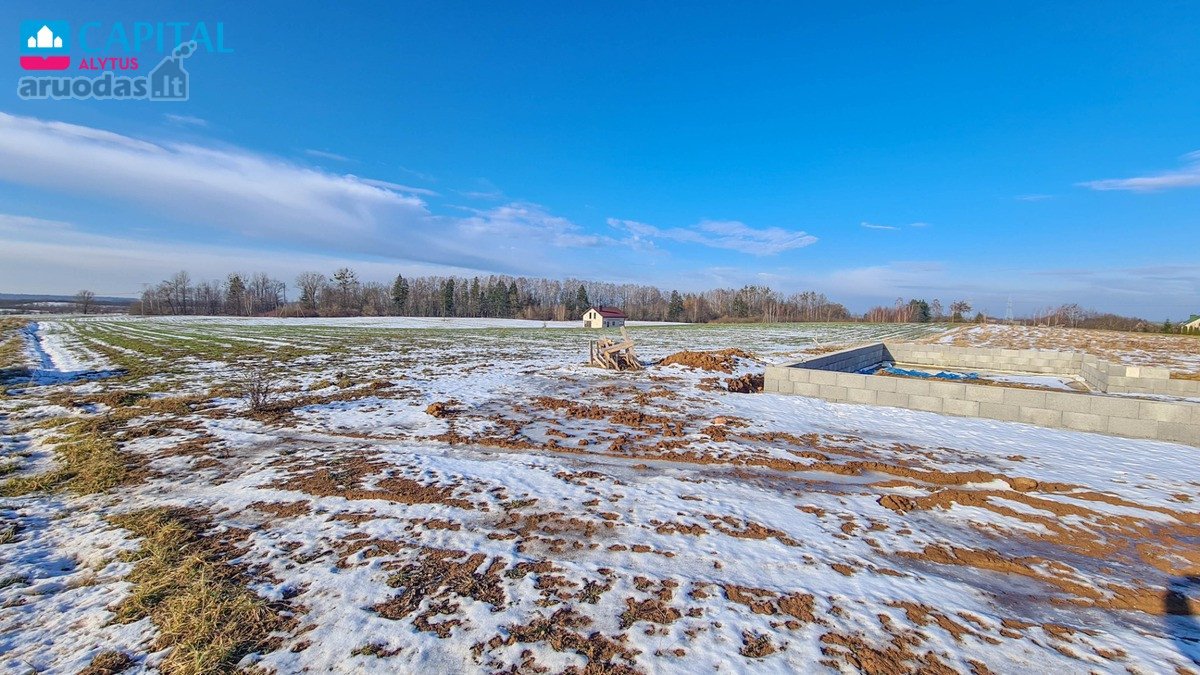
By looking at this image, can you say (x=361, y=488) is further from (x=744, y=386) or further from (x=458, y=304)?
(x=458, y=304)

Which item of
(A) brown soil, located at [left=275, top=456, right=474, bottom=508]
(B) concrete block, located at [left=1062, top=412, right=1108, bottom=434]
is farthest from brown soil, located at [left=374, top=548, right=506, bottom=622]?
(B) concrete block, located at [left=1062, top=412, right=1108, bottom=434]

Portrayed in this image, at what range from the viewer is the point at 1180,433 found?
7.90 metres

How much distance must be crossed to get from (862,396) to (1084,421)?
11.8 feet

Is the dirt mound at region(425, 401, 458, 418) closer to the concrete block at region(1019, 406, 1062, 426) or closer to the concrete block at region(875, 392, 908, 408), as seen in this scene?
the concrete block at region(875, 392, 908, 408)

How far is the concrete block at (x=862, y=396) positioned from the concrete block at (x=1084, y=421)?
312 cm

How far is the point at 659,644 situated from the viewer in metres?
Answer: 3.01

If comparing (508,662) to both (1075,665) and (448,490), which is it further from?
(1075,665)

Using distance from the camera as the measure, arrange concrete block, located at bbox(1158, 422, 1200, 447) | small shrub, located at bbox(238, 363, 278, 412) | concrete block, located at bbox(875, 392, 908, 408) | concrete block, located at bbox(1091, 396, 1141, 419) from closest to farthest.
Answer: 1. concrete block, located at bbox(1158, 422, 1200, 447)
2. concrete block, located at bbox(1091, 396, 1141, 419)
3. small shrub, located at bbox(238, 363, 278, 412)
4. concrete block, located at bbox(875, 392, 908, 408)

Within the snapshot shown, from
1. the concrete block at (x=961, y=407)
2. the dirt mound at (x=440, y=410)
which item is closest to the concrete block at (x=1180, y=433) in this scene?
the concrete block at (x=961, y=407)

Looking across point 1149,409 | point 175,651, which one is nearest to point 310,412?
point 175,651

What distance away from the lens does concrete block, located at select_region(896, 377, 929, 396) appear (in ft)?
32.6

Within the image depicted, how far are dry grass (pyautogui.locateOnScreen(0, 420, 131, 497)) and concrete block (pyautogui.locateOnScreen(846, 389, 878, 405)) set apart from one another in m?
12.6

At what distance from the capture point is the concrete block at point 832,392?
10914mm

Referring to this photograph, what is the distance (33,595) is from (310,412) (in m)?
5.91
